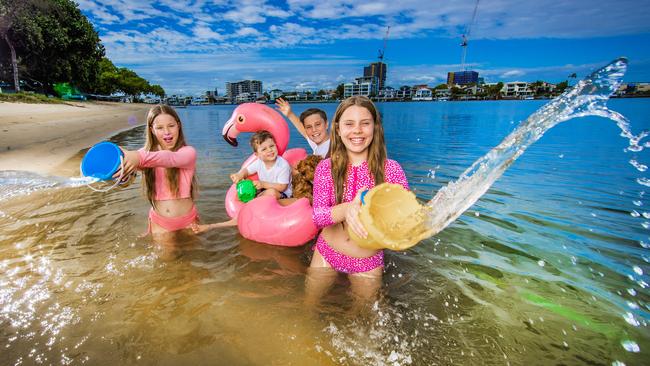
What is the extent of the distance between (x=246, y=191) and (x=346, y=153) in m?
1.93

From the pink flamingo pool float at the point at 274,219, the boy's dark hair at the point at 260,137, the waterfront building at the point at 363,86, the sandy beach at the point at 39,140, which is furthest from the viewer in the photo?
the waterfront building at the point at 363,86

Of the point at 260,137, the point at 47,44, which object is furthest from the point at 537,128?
the point at 47,44

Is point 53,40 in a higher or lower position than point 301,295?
higher

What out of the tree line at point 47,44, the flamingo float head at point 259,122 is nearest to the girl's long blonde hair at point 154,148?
the flamingo float head at point 259,122

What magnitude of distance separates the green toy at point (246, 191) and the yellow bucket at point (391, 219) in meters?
2.41

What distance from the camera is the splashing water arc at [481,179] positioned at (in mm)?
1948

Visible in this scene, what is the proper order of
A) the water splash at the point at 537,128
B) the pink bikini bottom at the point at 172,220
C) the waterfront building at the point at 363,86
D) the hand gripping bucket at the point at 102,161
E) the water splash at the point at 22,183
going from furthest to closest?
the waterfront building at the point at 363,86 < the water splash at the point at 22,183 < the pink bikini bottom at the point at 172,220 < the hand gripping bucket at the point at 102,161 < the water splash at the point at 537,128

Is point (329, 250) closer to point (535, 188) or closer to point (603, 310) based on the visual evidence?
point (603, 310)

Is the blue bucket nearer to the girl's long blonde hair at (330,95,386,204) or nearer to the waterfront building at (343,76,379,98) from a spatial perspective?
the girl's long blonde hair at (330,95,386,204)

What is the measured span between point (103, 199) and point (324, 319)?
4.70 metres

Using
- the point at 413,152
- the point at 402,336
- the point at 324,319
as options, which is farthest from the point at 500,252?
the point at 413,152

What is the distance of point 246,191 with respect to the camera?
166 inches

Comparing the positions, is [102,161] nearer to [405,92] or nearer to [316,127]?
[316,127]

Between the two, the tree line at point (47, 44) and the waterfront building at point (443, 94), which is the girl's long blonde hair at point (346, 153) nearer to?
the tree line at point (47, 44)
